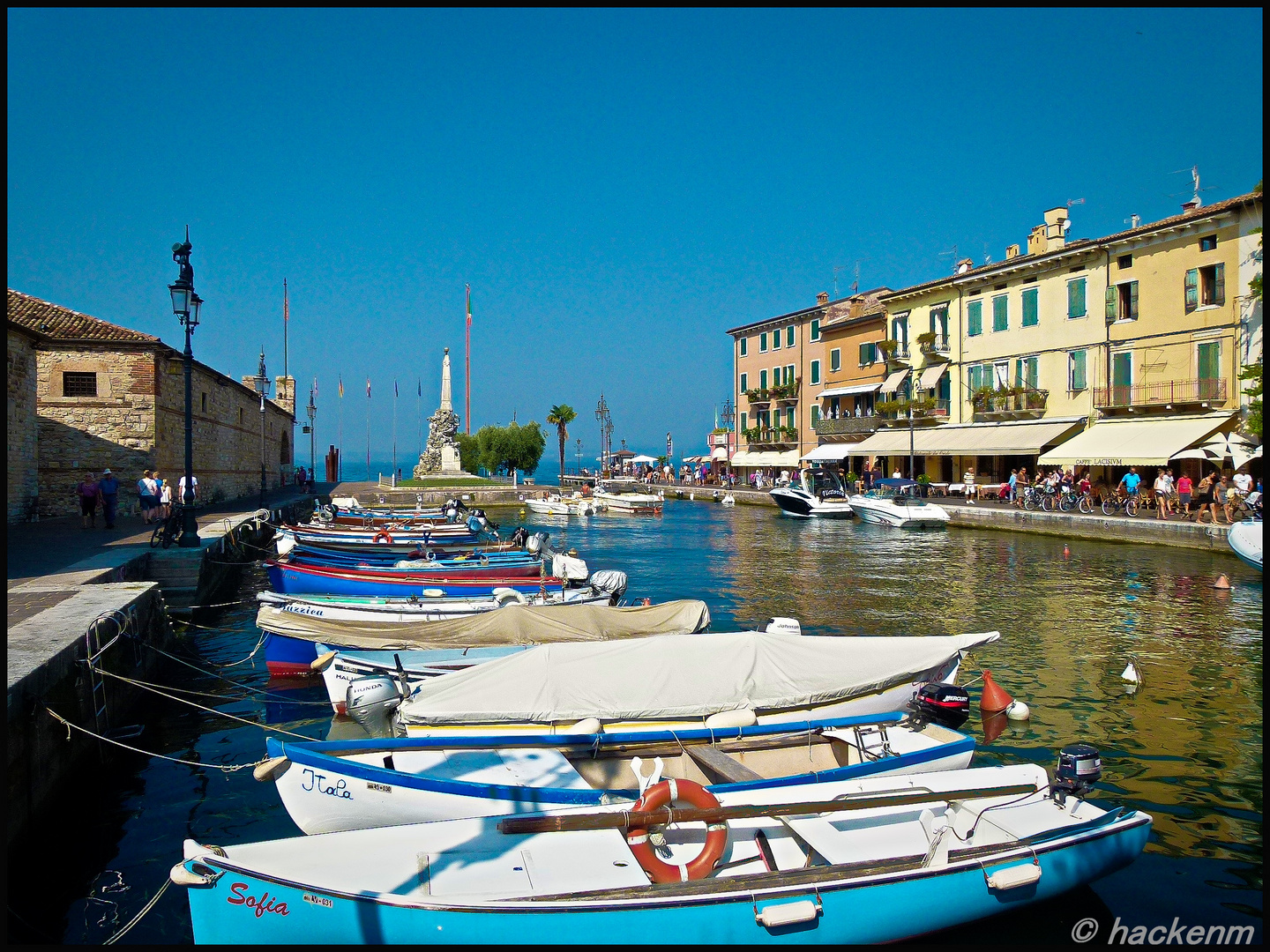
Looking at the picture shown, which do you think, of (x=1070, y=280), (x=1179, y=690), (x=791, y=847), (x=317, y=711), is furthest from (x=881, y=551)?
(x=791, y=847)

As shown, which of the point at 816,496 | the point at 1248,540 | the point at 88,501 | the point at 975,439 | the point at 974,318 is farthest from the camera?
the point at 974,318

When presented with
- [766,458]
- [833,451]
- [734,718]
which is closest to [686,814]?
[734,718]

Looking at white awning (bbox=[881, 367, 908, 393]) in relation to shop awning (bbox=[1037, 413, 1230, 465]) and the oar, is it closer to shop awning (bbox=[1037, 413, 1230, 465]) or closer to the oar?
shop awning (bbox=[1037, 413, 1230, 465])

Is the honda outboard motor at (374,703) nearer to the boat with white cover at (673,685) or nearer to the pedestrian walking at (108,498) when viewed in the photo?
the boat with white cover at (673,685)

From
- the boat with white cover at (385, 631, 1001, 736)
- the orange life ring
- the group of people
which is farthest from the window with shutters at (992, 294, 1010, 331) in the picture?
the orange life ring

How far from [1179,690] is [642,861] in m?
11.1

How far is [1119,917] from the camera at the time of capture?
6691 millimetres

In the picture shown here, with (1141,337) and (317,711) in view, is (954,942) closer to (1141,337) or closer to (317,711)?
(317,711)

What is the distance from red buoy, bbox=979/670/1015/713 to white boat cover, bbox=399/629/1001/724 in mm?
1750

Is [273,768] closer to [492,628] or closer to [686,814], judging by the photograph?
[686,814]

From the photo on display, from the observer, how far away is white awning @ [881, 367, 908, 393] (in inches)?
2021

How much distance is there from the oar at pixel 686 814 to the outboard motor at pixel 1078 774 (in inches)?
44.3

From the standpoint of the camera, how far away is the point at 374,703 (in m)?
10.3

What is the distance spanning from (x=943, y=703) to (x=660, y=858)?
5740 millimetres
